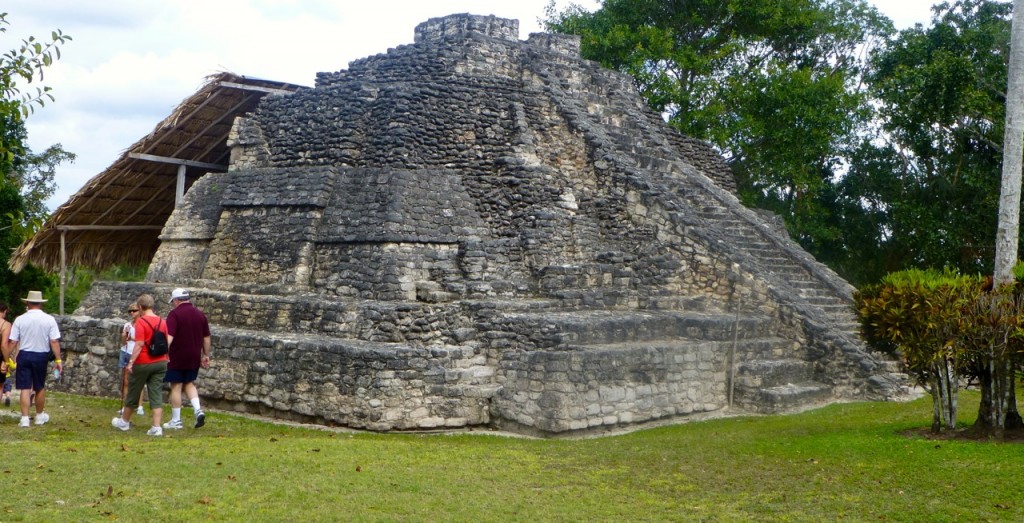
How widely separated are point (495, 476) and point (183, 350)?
13.2ft

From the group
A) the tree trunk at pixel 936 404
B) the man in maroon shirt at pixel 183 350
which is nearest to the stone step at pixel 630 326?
the tree trunk at pixel 936 404

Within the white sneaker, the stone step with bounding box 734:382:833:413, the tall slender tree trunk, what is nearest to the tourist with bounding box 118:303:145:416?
the white sneaker

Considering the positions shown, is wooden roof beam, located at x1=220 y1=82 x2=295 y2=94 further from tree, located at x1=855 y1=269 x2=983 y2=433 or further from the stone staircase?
tree, located at x1=855 y1=269 x2=983 y2=433

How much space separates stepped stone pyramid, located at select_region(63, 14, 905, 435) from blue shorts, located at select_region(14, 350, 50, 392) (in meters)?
2.37

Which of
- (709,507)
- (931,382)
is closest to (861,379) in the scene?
(931,382)

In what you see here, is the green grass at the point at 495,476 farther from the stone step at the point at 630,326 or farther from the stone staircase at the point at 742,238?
the stone staircase at the point at 742,238

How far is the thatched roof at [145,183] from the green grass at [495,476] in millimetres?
6492

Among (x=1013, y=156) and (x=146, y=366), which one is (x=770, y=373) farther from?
(x=146, y=366)

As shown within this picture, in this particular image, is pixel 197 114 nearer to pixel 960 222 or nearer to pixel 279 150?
pixel 279 150

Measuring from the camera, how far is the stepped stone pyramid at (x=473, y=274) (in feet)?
40.1

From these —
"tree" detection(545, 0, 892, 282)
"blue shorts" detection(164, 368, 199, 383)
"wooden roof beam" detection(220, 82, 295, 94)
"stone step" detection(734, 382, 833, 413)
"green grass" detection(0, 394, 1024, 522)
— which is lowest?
"green grass" detection(0, 394, 1024, 522)

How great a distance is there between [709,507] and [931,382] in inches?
167

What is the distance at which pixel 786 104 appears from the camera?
2509 centimetres

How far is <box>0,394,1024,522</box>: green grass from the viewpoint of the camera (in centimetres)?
757
